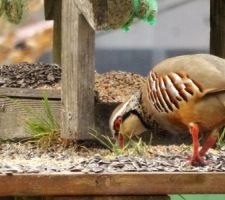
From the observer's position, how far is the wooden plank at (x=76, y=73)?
6523mm

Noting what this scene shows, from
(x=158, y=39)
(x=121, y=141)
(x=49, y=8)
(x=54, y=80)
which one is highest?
(x=49, y=8)

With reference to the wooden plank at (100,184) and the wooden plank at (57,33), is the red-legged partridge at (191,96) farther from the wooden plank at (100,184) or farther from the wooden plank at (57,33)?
the wooden plank at (57,33)

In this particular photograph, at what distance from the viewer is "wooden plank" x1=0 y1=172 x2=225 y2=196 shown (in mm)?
5691

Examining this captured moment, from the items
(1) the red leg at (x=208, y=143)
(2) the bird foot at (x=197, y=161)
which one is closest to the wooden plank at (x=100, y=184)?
(2) the bird foot at (x=197, y=161)

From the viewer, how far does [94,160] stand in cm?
611

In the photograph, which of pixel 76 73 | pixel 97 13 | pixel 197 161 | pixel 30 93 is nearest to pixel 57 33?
pixel 30 93

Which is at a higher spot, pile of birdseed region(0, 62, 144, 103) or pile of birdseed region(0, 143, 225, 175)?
pile of birdseed region(0, 62, 144, 103)

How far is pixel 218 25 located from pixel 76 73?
104 cm

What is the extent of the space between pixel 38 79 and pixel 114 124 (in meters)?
0.53

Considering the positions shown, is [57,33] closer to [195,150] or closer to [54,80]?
[54,80]

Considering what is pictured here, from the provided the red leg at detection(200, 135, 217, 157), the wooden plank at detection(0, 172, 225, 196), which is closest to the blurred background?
the red leg at detection(200, 135, 217, 157)

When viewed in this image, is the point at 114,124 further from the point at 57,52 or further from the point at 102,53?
the point at 102,53

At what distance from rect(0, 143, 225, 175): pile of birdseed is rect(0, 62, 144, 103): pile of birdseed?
0.32 metres

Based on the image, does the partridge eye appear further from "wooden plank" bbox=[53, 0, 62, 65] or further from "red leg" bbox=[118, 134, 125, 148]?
"wooden plank" bbox=[53, 0, 62, 65]
